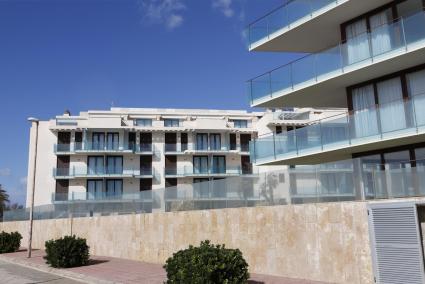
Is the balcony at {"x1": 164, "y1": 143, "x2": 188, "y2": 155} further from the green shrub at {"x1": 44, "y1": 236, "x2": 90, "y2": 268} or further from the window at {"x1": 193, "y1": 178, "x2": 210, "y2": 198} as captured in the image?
the window at {"x1": 193, "y1": 178, "x2": 210, "y2": 198}

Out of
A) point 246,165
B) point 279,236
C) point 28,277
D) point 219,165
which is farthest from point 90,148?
point 279,236

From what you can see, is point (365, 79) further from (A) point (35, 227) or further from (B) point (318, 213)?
(A) point (35, 227)

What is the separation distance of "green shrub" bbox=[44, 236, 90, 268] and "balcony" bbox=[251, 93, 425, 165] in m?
9.70

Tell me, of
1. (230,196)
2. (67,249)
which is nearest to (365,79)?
(230,196)

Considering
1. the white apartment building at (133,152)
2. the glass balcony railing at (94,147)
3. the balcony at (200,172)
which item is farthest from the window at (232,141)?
the glass balcony railing at (94,147)

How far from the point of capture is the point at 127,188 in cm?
5338

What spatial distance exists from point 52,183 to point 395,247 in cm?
4823

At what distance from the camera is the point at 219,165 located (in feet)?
181

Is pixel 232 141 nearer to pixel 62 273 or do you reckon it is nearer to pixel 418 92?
pixel 418 92

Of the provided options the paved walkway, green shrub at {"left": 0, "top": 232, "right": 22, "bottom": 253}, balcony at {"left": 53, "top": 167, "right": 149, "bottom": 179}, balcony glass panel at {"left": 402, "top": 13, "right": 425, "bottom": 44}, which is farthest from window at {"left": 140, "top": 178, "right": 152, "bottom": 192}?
balcony glass panel at {"left": 402, "top": 13, "right": 425, "bottom": 44}

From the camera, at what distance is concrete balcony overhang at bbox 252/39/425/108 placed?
55.5ft

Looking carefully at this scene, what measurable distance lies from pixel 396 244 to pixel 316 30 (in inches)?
527

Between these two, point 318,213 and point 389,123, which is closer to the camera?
point 318,213

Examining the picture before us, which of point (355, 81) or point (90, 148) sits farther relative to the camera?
point (90, 148)
